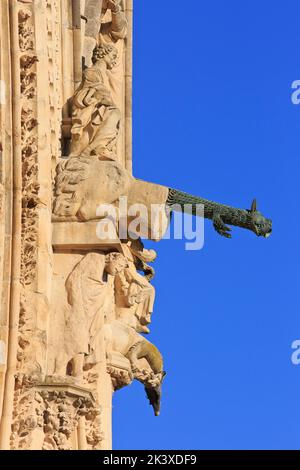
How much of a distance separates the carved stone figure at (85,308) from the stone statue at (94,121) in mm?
1140

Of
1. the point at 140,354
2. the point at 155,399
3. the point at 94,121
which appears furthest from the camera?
the point at 155,399

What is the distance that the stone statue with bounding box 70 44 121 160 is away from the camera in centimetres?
2577

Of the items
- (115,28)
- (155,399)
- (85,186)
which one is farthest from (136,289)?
(115,28)

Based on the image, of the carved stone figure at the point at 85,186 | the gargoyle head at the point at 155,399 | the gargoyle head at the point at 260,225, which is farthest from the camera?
the gargoyle head at the point at 155,399

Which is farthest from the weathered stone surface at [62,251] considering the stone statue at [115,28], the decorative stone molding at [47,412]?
the stone statue at [115,28]

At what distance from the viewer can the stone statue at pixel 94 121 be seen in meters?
25.8

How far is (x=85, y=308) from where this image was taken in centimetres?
2505

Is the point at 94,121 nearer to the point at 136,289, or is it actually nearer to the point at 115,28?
the point at 136,289

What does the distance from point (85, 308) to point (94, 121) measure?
2.08 m

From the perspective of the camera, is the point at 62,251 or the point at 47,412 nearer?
the point at 47,412

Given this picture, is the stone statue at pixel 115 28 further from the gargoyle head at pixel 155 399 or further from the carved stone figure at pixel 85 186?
the gargoyle head at pixel 155 399
